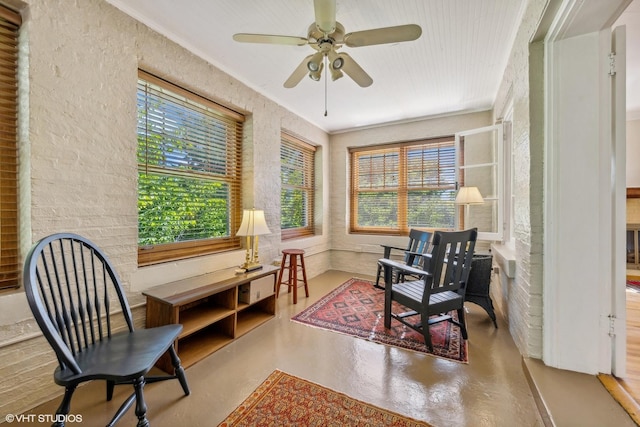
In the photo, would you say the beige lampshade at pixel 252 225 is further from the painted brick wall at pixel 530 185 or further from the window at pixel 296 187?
the painted brick wall at pixel 530 185

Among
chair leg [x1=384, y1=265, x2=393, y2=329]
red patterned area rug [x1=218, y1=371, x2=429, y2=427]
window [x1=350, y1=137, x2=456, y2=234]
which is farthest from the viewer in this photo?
window [x1=350, y1=137, x2=456, y2=234]

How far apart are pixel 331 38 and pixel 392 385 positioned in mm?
2340

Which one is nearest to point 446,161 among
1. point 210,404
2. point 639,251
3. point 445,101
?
point 445,101

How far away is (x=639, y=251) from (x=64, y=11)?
7285mm

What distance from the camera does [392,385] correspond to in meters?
1.63

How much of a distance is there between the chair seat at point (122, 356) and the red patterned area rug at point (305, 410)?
1.79 ft

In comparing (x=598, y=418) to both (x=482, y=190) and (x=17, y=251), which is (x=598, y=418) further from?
(x=17, y=251)

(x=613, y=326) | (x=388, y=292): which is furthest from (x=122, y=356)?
(x=613, y=326)

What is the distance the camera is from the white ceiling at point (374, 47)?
72.2 inches

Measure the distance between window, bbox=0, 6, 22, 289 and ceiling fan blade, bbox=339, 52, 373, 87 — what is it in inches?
78.2

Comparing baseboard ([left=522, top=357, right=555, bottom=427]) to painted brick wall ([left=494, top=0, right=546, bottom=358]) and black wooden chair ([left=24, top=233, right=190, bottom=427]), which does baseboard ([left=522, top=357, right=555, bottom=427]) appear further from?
black wooden chair ([left=24, top=233, right=190, bottom=427])

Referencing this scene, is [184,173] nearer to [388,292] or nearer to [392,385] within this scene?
[388,292]

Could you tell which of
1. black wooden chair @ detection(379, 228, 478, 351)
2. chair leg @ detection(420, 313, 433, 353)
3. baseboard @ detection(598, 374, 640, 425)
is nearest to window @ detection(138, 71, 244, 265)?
black wooden chair @ detection(379, 228, 478, 351)

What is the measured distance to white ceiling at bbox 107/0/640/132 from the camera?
1.83 m
